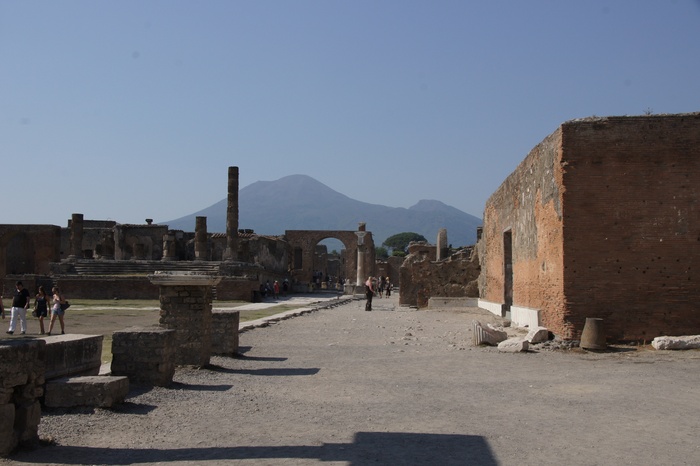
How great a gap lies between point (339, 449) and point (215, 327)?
6726mm

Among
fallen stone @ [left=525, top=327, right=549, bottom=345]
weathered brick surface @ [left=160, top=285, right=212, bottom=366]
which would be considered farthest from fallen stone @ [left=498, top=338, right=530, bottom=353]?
weathered brick surface @ [left=160, top=285, right=212, bottom=366]

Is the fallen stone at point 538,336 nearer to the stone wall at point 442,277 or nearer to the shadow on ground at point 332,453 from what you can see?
the shadow on ground at point 332,453

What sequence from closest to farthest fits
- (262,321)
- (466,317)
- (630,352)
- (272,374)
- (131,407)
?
(131,407) → (272,374) → (630,352) → (262,321) → (466,317)

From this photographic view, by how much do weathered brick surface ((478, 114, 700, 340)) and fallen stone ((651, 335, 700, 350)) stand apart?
1.55 ft

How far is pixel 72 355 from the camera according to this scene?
24.4 feet

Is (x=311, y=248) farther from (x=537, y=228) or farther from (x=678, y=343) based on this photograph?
(x=678, y=343)

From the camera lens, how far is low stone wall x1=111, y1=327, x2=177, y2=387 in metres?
7.97

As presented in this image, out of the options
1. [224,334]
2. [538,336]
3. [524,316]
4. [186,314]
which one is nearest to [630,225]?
[538,336]

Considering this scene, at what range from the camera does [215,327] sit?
38.0 ft

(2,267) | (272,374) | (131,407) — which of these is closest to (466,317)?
(272,374)

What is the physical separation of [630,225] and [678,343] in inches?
81.5

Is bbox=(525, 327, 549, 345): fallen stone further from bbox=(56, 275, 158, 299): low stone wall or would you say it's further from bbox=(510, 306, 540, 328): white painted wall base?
bbox=(56, 275, 158, 299): low stone wall

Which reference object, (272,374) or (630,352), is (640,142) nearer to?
(630,352)

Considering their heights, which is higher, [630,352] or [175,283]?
[175,283]
